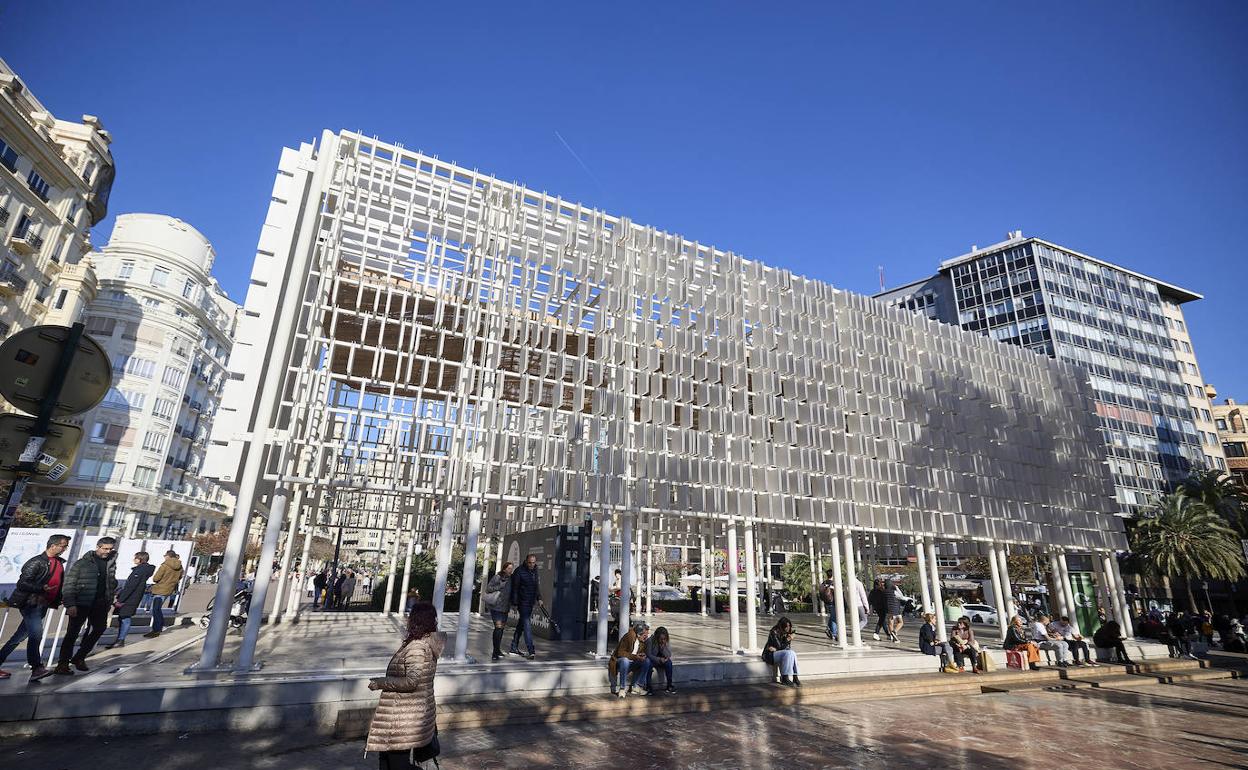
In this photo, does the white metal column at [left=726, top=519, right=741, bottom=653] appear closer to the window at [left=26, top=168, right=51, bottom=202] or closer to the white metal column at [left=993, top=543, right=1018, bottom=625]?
the white metal column at [left=993, top=543, right=1018, bottom=625]

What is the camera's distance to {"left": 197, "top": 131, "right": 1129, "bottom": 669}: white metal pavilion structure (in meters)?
13.3

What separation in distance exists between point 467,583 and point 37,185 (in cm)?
4745

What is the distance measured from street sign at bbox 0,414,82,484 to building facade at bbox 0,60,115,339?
155 ft

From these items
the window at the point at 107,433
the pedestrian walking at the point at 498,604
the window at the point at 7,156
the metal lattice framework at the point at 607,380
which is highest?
the window at the point at 7,156

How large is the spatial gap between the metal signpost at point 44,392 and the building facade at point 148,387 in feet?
189

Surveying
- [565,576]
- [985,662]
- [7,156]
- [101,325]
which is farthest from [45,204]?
[985,662]

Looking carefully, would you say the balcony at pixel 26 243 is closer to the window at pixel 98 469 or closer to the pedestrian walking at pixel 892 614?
the window at pixel 98 469

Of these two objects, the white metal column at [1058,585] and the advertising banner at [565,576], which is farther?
the white metal column at [1058,585]

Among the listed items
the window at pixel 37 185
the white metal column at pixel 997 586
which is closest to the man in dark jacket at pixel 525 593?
the white metal column at pixel 997 586

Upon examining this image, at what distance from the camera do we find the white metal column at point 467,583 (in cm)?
1242

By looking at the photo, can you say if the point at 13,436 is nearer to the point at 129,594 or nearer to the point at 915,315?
the point at 129,594

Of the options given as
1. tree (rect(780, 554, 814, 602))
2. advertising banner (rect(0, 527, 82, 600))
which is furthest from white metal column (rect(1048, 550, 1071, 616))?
advertising banner (rect(0, 527, 82, 600))

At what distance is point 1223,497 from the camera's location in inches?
1738

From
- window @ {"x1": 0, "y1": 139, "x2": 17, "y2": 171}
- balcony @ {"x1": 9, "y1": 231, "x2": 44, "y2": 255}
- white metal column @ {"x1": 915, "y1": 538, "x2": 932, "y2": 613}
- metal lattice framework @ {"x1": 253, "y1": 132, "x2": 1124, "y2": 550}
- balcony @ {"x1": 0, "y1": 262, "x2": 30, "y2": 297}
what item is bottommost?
white metal column @ {"x1": 915, "y1": 538, "x2": 932, "y2": 613}
